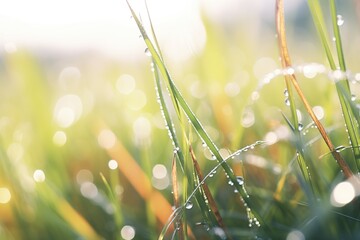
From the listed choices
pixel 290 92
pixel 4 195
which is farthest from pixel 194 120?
pixel 4 195

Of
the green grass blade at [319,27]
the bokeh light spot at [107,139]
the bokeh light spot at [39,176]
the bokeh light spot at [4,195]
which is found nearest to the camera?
the green grass blade at [319,27]

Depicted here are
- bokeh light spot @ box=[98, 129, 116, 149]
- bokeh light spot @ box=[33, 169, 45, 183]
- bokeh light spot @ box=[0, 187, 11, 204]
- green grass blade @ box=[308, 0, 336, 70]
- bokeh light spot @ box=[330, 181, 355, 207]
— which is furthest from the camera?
bokeh light spot @ box=[98, 129, 116, 149]

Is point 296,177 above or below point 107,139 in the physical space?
below

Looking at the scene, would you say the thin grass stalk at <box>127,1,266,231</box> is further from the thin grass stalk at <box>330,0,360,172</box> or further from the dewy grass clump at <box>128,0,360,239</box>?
the thin grass stalk at <box>330,0,360,172</box>

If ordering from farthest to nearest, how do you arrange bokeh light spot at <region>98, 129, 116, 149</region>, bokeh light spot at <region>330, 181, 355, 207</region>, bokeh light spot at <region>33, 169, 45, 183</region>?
bokeh light spot at <region>98, 129, 116, 149</region>
bokeh light spot at <region>33, 169, 45, 183</region>
bokeh light spot at <region>330, 181, 355, 207</region>

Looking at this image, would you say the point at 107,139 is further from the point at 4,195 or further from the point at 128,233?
the point at 128,233

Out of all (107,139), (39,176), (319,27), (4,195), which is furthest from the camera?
(107,139)

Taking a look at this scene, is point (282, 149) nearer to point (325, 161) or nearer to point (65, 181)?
point (325, 161)

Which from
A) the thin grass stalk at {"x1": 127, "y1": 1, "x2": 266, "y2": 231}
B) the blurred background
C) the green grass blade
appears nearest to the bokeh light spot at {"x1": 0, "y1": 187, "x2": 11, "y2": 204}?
the blurred background

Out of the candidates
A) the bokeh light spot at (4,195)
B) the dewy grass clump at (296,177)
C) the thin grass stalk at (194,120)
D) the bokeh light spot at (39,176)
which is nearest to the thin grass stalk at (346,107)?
the dewy grass clump at (296,177)

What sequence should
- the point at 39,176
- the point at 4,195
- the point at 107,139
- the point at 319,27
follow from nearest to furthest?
the point at 319,27 < the point at 39,176 < the point at 4,195 < the point at 107,139

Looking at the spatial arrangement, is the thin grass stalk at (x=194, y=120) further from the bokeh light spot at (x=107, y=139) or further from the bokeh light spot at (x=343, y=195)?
the bokeh light spot at (x=107, y=139)
